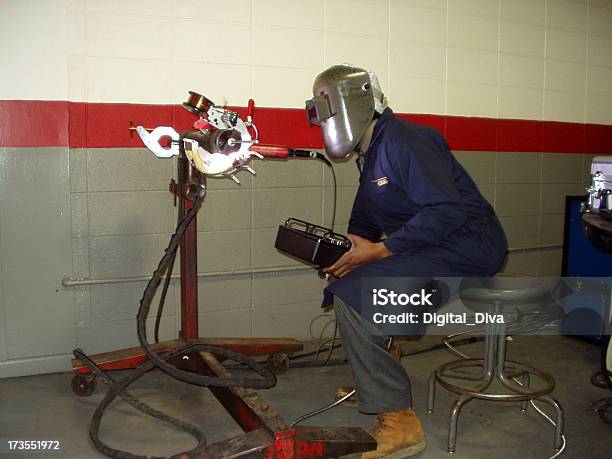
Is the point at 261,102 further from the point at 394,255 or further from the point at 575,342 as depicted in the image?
the point at 575,342

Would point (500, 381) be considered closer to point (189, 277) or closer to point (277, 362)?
point (277, 362)

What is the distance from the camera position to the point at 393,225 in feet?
7.37

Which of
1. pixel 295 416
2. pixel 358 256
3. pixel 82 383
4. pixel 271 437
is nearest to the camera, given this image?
pixel 271 437

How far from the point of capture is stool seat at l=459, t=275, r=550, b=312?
2016 mm

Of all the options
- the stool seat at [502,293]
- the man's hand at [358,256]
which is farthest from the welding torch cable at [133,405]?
the stool seat at [502,293]

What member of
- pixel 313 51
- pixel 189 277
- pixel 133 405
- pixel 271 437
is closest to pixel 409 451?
pixel 271 437

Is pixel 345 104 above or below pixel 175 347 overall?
above

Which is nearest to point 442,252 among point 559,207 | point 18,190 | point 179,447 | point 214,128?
point 214,128

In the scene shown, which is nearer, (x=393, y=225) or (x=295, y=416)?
(x=393, y=225)

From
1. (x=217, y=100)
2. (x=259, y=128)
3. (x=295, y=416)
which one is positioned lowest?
(x=295, y=416)

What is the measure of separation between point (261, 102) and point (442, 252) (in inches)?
55.6

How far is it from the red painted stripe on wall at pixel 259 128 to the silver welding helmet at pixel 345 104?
926 millimetres

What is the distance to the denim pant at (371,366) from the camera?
2010 mm

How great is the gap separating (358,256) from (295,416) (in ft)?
2.46
